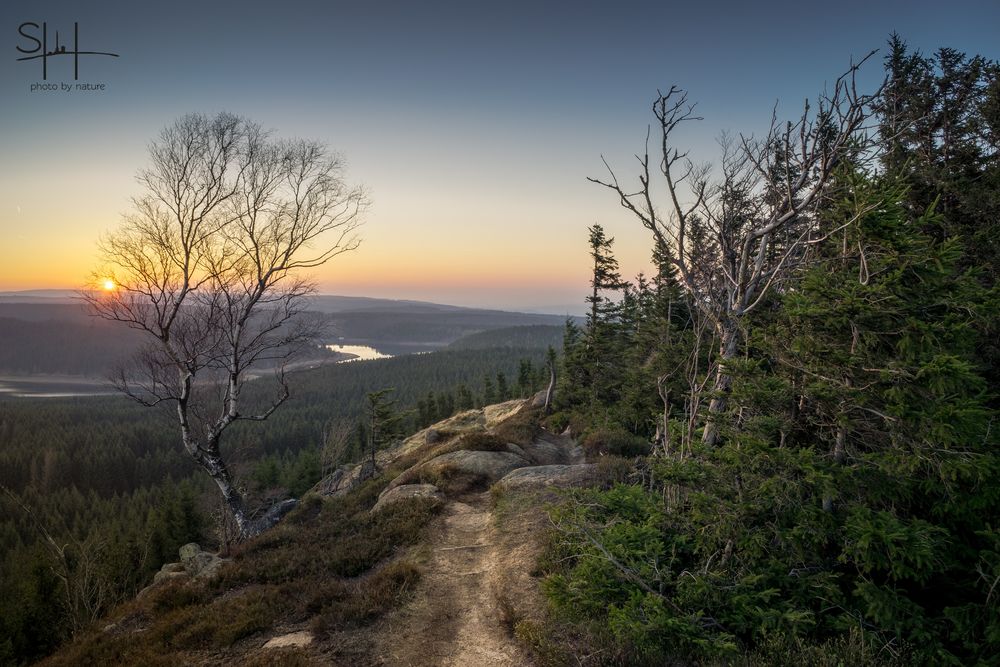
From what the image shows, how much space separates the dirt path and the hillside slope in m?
0.03

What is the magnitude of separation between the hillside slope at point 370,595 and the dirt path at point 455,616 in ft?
0.09

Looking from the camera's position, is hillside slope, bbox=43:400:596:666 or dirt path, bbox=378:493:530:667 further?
hillside slope, bbox=43:400:596:666

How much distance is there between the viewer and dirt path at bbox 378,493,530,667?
696 cm

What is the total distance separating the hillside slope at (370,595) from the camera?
7242 mm

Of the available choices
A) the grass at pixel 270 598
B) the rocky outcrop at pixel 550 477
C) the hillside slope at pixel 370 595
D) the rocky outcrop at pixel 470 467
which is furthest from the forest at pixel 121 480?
the rocky outcrop at pixel 550 477

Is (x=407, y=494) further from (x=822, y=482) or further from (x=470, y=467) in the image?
(x=822, y=482)

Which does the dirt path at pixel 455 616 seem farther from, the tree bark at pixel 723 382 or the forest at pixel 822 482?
the tree bark at pixel 723 382

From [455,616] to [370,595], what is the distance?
1856mm

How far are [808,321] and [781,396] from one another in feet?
4.32

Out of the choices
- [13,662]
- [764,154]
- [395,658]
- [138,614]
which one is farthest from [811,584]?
[13,662]

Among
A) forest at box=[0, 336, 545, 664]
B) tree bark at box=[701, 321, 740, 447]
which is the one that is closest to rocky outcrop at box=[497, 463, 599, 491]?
tree bark at box=[701, 321, 740, 447]

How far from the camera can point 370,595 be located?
28.7ft

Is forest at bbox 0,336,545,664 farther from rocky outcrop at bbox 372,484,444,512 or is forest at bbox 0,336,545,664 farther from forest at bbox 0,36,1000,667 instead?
forest at bbox 0,36,1000,667

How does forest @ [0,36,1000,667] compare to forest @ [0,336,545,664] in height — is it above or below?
above
